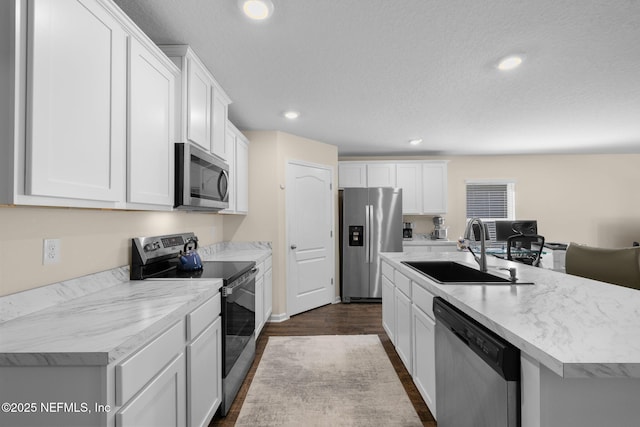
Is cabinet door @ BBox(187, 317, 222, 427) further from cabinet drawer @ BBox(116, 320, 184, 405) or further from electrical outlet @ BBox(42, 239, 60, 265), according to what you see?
electrical outlet @ BBox(42, 239, 60, 265)

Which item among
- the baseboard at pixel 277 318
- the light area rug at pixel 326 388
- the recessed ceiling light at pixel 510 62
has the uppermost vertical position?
the recessed ceiling light at pixel 510 62

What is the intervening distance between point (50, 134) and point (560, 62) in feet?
9.80

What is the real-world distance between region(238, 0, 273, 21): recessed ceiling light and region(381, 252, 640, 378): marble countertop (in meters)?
1.73

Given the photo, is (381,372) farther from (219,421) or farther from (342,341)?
(219,421)

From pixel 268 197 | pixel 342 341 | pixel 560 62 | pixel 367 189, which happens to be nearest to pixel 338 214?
pixel 367 189

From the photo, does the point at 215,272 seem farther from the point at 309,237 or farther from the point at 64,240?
the point at 309,237

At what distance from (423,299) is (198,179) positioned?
5.46 feet

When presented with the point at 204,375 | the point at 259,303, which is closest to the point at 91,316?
the point at 204,375

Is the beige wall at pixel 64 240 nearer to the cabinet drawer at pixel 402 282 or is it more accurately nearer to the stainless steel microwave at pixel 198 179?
the stainless steel microwave at pixel 198 179

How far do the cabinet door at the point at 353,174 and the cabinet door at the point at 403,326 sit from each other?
2.72 meters

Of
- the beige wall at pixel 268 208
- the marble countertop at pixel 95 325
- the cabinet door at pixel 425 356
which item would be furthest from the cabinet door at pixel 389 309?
the marble countertop at pixel 95 325

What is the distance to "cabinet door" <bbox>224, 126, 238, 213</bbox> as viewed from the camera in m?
2.99

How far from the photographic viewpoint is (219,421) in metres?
1.88

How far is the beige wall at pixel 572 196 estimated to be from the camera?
529cm
